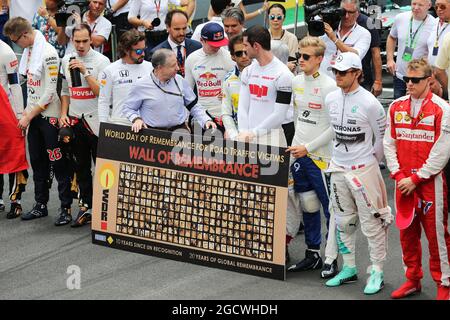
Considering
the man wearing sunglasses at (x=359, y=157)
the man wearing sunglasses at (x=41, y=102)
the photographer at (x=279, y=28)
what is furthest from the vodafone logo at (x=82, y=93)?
the man wearing sunglasses at (x=359, y=157)

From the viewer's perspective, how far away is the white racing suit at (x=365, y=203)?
7895 millimetres

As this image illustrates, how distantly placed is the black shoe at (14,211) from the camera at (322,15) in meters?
3.80

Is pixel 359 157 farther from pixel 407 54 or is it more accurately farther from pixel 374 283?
pixel 407 54

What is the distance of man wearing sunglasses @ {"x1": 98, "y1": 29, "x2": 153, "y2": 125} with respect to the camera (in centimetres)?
985

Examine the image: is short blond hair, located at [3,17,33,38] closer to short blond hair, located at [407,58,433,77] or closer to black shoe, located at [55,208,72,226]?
black shoe, located at [55,208,72,226]

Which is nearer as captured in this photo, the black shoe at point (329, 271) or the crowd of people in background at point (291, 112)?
the crowd of people in background at point (291, 112)

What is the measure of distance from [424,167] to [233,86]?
2.55 meters

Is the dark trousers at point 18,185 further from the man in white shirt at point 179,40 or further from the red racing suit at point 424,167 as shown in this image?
the red racing suit at point 424,167

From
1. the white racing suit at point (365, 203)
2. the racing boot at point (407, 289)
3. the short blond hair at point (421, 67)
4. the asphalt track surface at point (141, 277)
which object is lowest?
the asphalt track surface at point (141, 277)

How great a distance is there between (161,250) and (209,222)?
59 centimetres

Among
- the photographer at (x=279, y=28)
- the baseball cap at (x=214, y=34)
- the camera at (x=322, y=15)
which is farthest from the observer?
the photographer at (x=279, y=28)

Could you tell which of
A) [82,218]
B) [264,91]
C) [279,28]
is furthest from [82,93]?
[279,28]

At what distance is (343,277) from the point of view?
818cm

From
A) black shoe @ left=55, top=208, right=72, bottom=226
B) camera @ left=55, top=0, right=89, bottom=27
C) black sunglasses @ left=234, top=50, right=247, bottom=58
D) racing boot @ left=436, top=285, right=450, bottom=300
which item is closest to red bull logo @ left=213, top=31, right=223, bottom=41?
black sunglasses @ left=234, top=50, right=247, bottom=58
